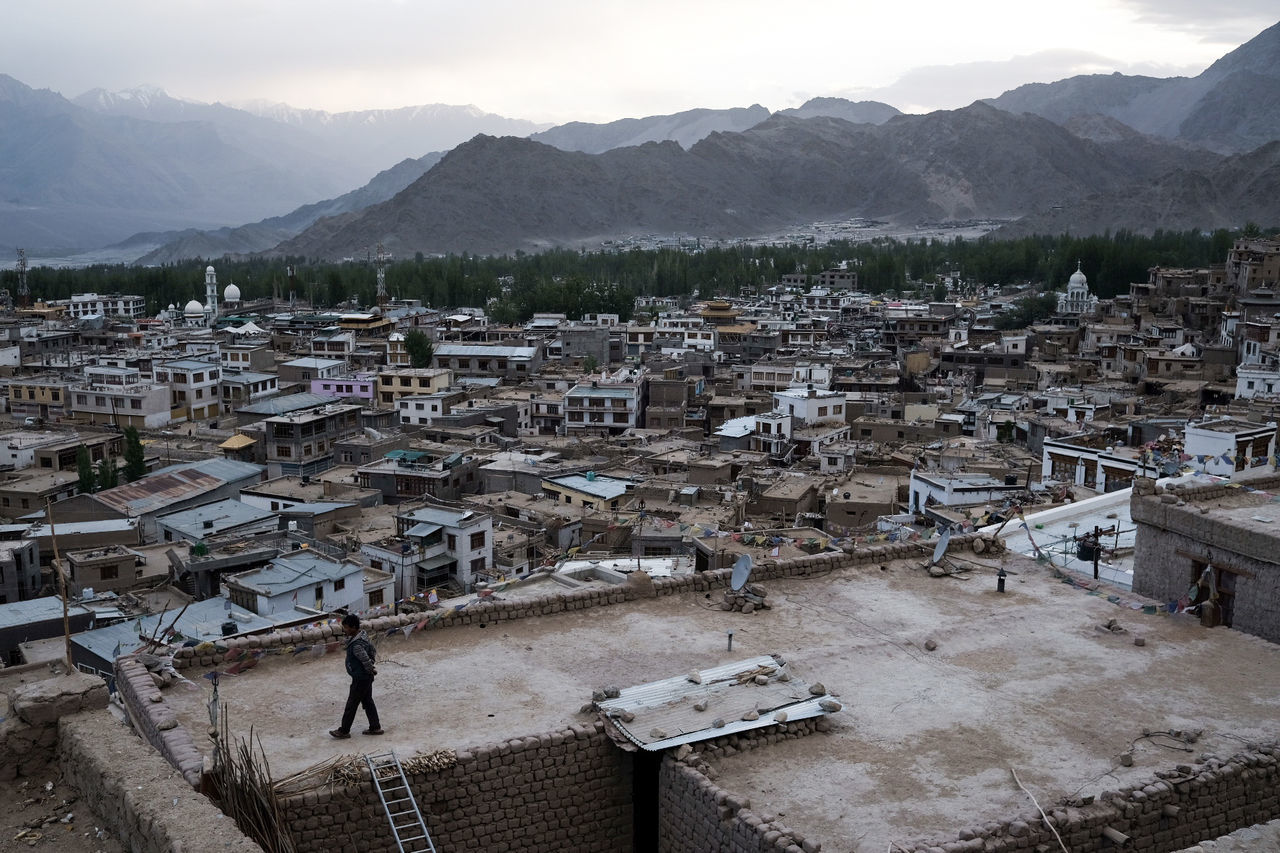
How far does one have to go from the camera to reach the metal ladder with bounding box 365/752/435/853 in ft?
16.9

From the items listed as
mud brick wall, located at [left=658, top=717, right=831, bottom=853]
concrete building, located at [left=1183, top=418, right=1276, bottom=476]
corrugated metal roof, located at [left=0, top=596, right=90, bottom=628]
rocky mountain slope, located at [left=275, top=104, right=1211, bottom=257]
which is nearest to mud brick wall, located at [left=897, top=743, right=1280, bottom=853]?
mud brick wall, located at [left=658, top=717, right=831, bottom=853]

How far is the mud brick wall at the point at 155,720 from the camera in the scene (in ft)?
16.4

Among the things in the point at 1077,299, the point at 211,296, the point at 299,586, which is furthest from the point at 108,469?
the point at 1077,299

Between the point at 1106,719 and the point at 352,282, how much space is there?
67430mm

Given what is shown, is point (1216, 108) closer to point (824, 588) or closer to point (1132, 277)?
point (1132, 277)

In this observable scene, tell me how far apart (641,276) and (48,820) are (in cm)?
6977

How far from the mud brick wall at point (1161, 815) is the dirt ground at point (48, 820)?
3016 millimetres

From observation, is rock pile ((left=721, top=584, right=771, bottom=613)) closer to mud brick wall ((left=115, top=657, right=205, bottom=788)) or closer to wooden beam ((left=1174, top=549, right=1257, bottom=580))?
wooden beam ((left=1174, top=549, right=1257, bottom=580))

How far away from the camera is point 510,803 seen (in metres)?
5.46

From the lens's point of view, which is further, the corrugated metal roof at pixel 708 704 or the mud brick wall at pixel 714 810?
the corrugated metal roof at pixel 708 704

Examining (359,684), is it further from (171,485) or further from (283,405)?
(283,405)

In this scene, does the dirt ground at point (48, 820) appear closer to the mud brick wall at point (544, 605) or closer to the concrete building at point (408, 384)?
the mud brick wall at point (544, 605)

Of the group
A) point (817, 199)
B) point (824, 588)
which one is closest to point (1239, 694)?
point (824, 588)

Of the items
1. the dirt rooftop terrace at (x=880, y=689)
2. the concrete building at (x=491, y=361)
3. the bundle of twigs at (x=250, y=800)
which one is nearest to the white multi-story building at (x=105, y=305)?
the concrete building at (x=491, y=361)
